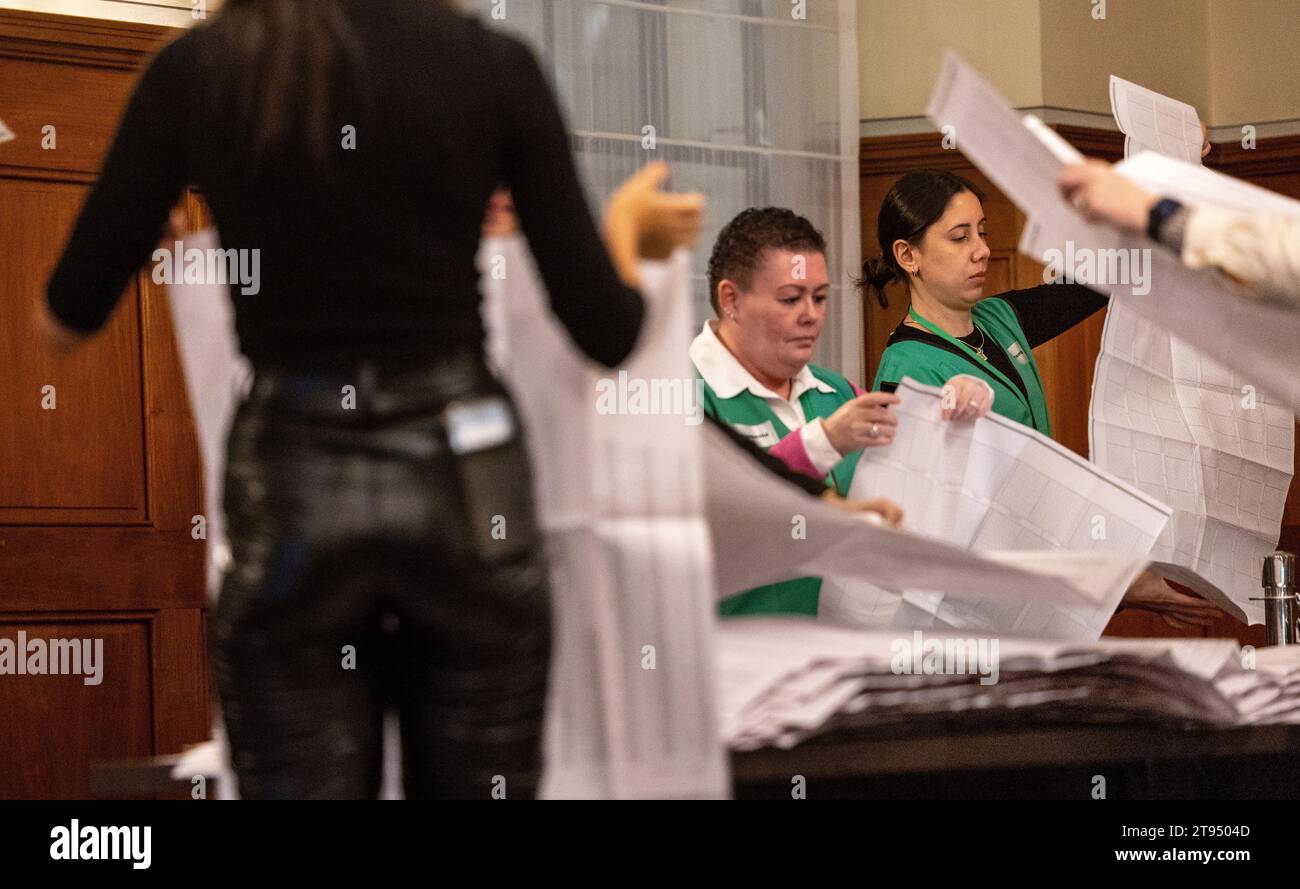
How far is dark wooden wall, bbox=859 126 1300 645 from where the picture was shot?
449cm

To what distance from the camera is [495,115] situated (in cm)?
111

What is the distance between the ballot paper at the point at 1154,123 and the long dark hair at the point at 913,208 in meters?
0.39

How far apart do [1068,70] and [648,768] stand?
375 centimetres

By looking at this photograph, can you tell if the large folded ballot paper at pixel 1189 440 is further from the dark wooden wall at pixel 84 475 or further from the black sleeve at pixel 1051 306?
the dark wooden wall at pixel 84 475

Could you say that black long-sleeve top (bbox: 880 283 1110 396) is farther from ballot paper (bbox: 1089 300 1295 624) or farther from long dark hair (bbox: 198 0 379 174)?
long dark hair (bbox: 198 0 379 174)

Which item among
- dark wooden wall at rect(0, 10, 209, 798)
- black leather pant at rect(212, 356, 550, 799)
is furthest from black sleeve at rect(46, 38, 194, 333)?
dark wooden wall at rect(0, 10, 209, 798)

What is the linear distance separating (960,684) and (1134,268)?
471 mm

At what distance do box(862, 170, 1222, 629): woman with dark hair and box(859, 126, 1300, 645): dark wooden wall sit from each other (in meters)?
1.36

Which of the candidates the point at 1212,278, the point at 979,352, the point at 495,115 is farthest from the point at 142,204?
the point at 979,352

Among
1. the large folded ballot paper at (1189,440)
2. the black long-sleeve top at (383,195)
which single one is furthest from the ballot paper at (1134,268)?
the large folded ballot paper at (1189,440)

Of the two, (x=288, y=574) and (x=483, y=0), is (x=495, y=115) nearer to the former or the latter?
(x=288, y=574)

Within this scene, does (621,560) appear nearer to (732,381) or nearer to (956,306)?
(732,381)

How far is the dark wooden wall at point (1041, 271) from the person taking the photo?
449 cm

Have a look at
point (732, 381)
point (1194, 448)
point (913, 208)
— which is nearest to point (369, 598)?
point (732, 381)
